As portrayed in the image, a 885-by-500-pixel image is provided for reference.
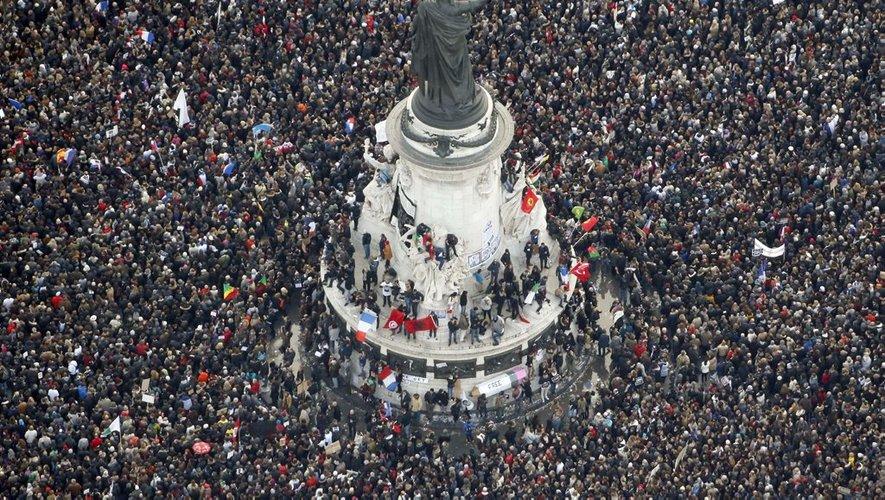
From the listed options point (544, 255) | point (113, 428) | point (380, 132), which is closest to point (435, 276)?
point (544, 255)

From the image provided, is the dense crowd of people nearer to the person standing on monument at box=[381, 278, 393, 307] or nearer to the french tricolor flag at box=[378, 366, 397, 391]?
the french tricolor flag at box=[378, 366, 397, 391]

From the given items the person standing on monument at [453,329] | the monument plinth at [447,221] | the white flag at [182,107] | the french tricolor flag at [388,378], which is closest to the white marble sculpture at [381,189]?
the monument plinth at [447,221]

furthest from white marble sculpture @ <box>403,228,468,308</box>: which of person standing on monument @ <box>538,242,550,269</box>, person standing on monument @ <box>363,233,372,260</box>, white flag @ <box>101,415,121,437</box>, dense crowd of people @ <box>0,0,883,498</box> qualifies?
white flag @ <box>101,415,121,437</box>

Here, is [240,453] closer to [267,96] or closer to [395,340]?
[395,340]

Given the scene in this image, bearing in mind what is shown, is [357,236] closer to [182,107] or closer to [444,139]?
[444,139]

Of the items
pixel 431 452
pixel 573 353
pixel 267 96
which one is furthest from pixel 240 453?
pixel 267 96
